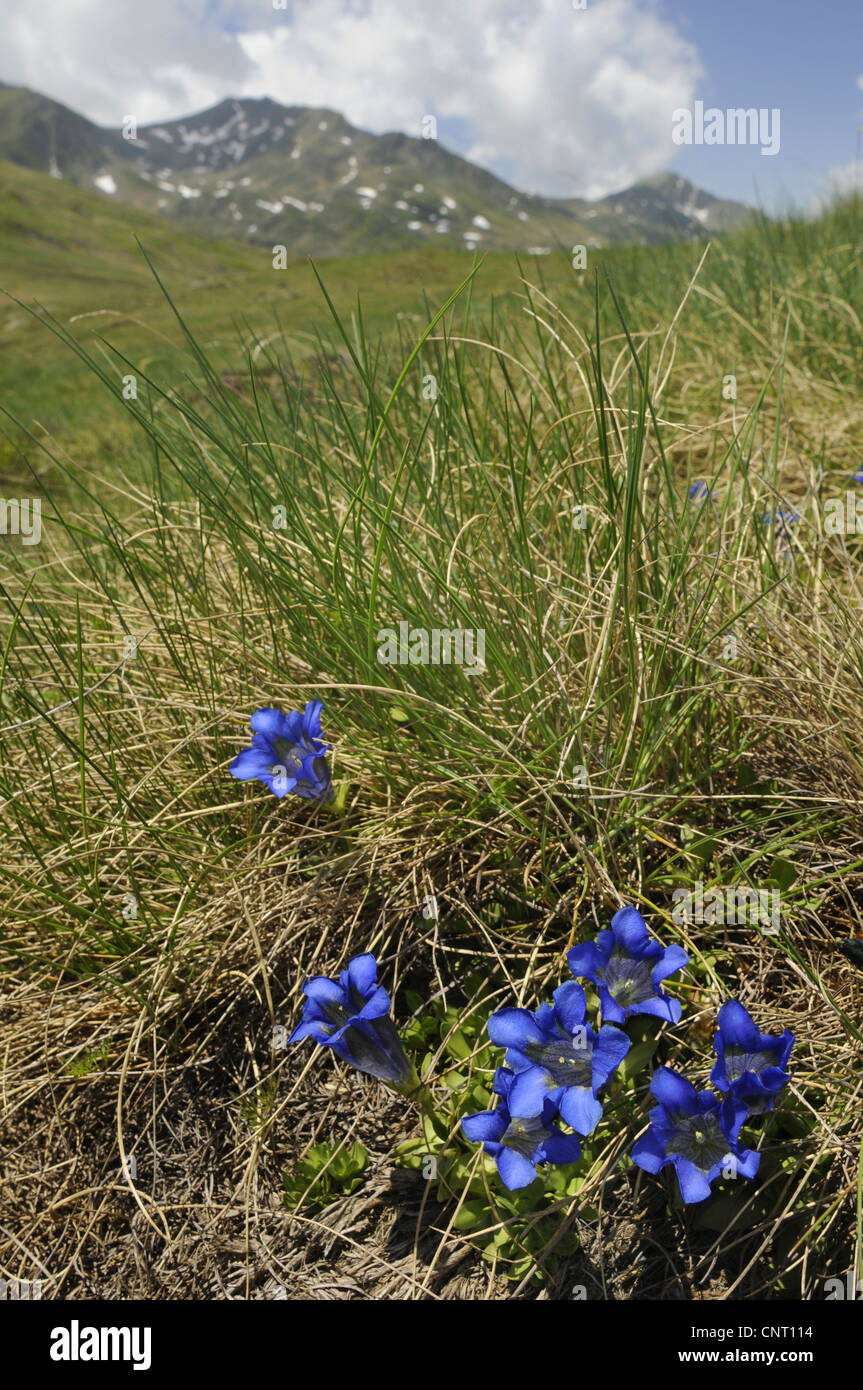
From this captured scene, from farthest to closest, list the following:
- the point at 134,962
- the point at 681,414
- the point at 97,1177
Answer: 1. the point at 681,414
2. the point at 134,962
3. the point at 97,1177

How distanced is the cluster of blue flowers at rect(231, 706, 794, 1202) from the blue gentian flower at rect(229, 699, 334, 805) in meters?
0.43

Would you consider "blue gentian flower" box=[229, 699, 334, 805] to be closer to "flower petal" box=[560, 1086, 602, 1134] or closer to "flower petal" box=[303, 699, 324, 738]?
"flower petal" box=[303, 699, 324, 738]

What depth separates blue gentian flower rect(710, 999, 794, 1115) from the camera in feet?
3.98

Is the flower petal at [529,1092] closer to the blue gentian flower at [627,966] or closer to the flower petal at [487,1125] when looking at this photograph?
the flower petal at [487,1125]

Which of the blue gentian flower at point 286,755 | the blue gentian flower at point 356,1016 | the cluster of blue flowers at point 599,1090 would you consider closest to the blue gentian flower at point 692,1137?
the cluster of blue flowers at point 599,1090

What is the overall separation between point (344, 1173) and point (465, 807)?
29.1 inches

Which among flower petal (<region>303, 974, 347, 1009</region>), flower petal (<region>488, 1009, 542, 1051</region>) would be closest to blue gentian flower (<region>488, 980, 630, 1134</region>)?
flower petal (<region>488, 1009, 542, 1051</region>)

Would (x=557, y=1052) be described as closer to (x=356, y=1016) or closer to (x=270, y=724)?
(x=356, y=1016)

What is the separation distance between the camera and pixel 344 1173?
5.16 ft

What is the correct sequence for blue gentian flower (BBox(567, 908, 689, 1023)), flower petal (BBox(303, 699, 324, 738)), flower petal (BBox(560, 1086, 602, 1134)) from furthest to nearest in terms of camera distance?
flower petal (BBox(303, 699, 324, 738)) < blue gentian flower (BBox(567, 908, 689, 1023)) < flower petal (BBox(560, 1086, 602, 1134))

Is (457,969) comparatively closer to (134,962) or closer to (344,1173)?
(344,1173)

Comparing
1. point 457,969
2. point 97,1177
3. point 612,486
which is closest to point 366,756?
point 457,969

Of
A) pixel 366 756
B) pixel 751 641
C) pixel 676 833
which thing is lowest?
pixel 676 833

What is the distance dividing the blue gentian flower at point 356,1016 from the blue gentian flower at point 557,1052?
205mm
